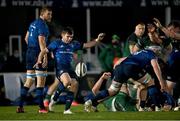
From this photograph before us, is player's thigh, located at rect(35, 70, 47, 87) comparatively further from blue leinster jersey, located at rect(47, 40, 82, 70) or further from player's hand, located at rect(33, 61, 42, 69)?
blue leinster jersey, located at rect(47, 40, 82, 70)

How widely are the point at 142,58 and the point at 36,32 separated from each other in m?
2.23

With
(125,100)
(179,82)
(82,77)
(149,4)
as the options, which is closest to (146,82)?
(125,100)

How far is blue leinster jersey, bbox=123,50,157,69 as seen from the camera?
733 inches

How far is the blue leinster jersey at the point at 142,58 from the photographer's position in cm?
1862

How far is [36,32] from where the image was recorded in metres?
19.0

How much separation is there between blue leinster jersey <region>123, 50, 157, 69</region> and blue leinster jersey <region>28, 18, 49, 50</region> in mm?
1757

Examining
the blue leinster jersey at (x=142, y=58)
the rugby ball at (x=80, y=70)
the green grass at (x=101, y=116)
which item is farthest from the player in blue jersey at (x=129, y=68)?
the rugby ball at (x=80, y=70)

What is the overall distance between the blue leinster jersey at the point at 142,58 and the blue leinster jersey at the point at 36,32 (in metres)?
1.76

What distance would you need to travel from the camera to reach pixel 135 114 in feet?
60.2

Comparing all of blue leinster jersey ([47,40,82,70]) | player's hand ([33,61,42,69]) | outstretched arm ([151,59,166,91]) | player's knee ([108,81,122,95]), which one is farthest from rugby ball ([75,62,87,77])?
outstretched arm ([151,59,166,91])

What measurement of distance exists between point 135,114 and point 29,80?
7.82ft

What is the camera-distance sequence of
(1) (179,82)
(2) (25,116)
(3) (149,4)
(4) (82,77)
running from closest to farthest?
(2) (25,116), (1) (179,82), (4) (82,77), (3) (149,4)

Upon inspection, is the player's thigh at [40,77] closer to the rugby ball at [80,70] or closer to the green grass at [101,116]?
the green grass at [101,116]

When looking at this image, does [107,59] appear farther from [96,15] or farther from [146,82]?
[146,82]
